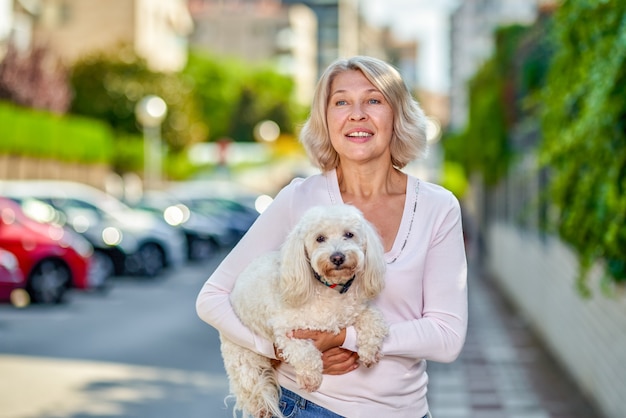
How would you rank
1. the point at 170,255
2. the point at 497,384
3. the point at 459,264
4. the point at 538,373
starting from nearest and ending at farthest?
the point at 459,264 → the point at 497,384 → the point at 538,373 → the point at 170,255

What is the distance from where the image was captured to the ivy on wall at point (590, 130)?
645 centimetres

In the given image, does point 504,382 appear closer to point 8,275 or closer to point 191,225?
point 8,275

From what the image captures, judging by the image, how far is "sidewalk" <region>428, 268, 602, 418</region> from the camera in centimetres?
878

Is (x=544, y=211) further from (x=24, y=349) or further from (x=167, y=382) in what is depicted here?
(x=24, y=349)

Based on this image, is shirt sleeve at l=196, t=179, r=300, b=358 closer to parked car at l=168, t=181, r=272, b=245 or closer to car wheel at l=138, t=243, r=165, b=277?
car wheel at l=138, t=243, r=165, b=277

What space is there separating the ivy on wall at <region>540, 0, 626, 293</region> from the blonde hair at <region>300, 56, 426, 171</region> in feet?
10.2

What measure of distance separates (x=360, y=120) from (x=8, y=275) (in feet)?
42.7

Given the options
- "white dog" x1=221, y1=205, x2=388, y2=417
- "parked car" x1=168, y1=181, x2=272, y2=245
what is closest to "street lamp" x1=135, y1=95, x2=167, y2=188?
"parked car" x1=168, y1=181, x2=272, y2=245

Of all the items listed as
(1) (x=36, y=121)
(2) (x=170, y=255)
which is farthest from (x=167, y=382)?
(1) (x=36, y=121)

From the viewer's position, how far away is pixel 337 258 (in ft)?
9.71

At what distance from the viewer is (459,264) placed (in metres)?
3.20

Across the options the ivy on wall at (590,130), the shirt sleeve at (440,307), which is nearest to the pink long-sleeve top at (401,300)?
the shirt sleeve at (440,307)

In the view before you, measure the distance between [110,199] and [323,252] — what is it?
22.3m

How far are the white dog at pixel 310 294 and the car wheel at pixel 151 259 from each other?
19549 mm
